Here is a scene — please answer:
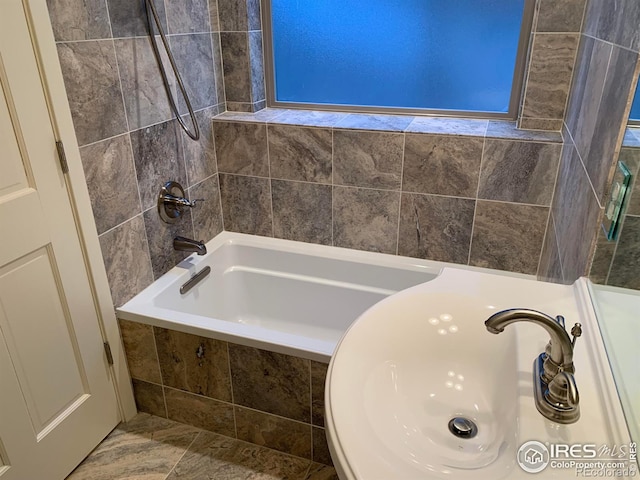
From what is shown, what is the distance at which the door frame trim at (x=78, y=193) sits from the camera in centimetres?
135

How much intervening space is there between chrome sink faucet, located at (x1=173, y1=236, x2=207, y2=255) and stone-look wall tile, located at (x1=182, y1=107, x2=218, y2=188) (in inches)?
9.1

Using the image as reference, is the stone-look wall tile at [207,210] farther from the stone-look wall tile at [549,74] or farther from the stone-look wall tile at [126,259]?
the stone-look wall tile at [549,74]

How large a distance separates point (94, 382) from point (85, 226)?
0.57m

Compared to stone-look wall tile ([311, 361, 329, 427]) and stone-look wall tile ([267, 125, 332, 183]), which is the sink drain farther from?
stone-look wall tile ([267, 125, 332, 183])

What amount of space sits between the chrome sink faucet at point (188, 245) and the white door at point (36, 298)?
0.46 metres

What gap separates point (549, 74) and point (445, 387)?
1326mm

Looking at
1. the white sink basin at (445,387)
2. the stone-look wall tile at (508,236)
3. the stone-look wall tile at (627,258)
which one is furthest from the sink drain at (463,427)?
the stone-look wall tile at (508,236)

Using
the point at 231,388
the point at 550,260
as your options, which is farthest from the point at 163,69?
the point at 550,260

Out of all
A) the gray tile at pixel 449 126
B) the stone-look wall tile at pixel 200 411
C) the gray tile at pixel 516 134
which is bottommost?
the stone-look wall tile at pixel 200 411

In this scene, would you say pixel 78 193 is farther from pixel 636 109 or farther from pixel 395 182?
pixel 636 109

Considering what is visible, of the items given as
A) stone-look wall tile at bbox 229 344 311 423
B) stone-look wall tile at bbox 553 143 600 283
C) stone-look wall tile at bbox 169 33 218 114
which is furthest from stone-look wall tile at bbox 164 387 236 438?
stone-look wall tile at bbox 553 143 600 283

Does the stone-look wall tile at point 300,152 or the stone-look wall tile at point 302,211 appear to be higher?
the stone-look wall tile at point 300,152

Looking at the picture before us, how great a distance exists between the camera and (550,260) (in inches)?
67.2

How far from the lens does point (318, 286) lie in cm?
222
